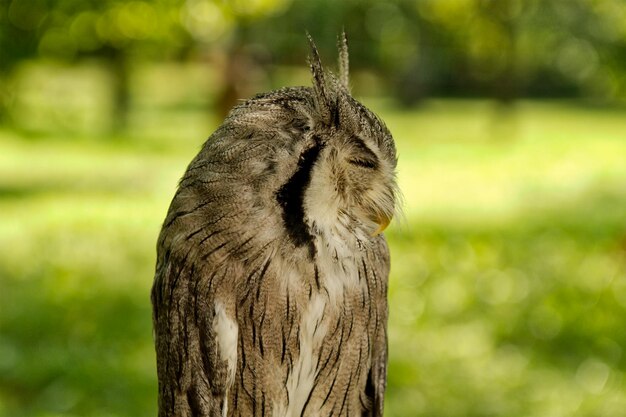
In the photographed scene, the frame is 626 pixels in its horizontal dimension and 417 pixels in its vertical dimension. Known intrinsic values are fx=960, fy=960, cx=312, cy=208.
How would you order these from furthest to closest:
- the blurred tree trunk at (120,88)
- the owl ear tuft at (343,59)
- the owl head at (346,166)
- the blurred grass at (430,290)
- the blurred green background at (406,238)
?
1. the blurred tree trunk at (120,88)
2. the blurred green background at (406,238)
3. the blurred grass at (430,290)
4. the owl ear tuft at (343,59)
5. the owl head at (346,166)

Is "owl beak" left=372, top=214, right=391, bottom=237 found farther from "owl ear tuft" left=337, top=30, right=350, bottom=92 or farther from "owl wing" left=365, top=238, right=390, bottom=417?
"owl ear tuft" left=337, top=30, right=350, bottom=92

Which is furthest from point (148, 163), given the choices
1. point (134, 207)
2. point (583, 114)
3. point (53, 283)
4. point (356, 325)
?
point (583, 114)

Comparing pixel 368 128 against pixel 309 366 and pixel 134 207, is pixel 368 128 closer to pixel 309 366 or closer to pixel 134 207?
pixel 309 366

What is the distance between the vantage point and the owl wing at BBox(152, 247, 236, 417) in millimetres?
2135

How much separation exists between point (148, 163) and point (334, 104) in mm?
10235

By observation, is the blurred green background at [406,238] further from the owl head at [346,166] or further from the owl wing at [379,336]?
the owl head at [346,166]

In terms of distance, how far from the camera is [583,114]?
2225cm

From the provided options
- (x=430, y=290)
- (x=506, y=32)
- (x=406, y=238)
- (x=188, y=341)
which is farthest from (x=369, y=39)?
(x=188, y=341)

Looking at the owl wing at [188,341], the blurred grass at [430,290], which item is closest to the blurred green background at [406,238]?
the blurred grass at [430,290]

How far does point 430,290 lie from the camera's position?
20.3 feet

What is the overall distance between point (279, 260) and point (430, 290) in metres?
4.23

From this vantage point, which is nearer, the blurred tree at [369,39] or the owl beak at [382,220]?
the owl beak at [382,220]

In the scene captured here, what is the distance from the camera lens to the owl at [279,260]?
1976 mm

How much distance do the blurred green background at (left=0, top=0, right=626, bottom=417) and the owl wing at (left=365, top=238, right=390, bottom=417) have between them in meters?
0.10
